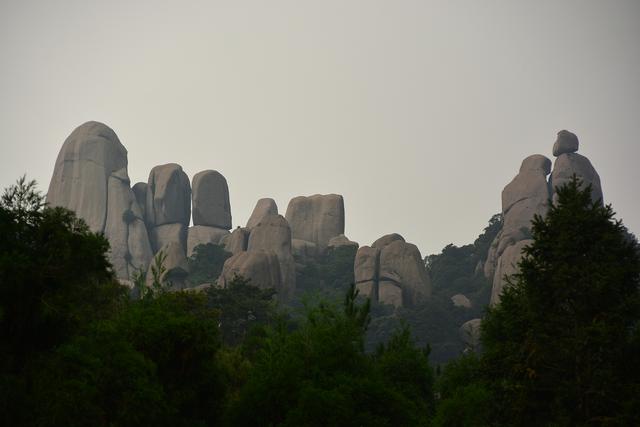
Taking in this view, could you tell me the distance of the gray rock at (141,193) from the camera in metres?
84.2

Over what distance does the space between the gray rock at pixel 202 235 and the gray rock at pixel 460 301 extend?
2174 centimetres

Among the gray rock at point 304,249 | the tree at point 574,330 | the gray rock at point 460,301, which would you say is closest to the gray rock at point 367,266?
the gray rock at point 460,301

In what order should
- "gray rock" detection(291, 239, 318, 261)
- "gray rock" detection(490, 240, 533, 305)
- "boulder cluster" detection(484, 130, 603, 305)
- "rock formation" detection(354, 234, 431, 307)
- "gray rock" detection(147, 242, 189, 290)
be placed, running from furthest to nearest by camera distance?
"gray rock" detection(291, 239, 318, 261) < "boulder cluster" detection(484, 130, 603, 305) < "rock formation" detection(354, 234, 431, 307) < "gray rock" detection(490, 240, 533, 305) < "gray rock" detection(147, 242, 189, 290)

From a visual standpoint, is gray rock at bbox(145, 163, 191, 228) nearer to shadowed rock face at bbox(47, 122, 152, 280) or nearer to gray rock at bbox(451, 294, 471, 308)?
shadowed rock face at bbox(47, 122, 152, 280)

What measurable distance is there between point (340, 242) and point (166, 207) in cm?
1604

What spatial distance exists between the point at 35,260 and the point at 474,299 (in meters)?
60.7

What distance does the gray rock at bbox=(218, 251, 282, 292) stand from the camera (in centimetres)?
6669

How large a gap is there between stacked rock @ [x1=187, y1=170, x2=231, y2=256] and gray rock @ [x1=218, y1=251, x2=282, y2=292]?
52.0ft

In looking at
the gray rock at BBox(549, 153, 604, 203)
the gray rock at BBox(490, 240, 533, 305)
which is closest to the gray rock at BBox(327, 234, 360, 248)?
the gray rock at BBox(490, 240, 533, 305)

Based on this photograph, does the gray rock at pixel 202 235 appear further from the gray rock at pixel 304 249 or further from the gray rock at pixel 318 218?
the gray rock at pixel 318 218

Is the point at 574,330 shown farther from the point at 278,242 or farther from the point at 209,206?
the point at 209,206

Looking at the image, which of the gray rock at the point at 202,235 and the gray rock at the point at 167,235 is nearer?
the gray rock at the point at 167,235

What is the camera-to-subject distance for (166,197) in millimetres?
83375

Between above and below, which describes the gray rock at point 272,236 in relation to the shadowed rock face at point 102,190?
below
